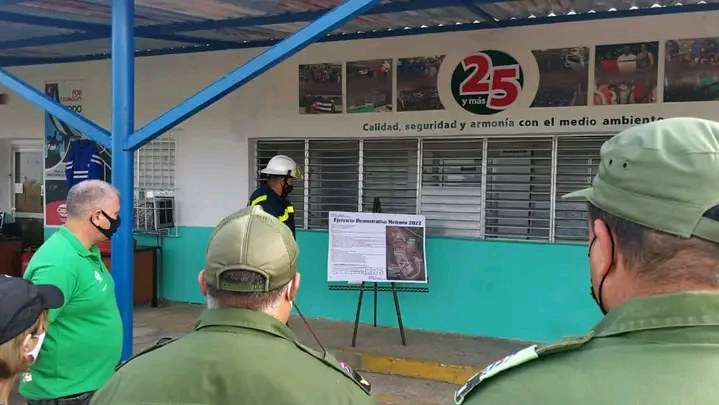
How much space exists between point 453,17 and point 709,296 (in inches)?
239

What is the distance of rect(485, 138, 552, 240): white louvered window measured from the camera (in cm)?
698

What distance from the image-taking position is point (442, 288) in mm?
7371

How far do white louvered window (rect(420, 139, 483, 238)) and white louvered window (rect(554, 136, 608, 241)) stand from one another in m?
0.85

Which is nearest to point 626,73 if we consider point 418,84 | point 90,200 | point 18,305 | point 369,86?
point 418,84

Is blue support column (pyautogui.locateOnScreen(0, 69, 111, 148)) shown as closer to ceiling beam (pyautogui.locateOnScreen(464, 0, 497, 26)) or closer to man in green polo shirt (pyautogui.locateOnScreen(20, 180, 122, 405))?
man in green polo shirt (pyautogui.locateOnScreen(20, 180, 122, 405))

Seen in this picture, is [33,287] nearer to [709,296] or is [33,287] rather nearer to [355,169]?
[709,296]

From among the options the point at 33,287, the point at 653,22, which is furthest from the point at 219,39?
the point at 33,287

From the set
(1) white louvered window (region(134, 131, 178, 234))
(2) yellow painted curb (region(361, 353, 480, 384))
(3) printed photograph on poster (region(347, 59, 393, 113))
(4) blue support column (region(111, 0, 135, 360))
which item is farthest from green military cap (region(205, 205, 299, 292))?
(1) white louvered window (region(134, 131, 178, 234))

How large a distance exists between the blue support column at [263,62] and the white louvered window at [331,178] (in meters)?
3.46

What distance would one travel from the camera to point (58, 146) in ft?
31.7

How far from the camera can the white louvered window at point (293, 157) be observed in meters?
8.16

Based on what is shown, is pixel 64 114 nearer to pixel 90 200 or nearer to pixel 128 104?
pixel 128 104

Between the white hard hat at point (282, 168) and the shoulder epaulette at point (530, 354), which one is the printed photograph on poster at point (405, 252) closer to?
the white hard hat at point (282, 168)

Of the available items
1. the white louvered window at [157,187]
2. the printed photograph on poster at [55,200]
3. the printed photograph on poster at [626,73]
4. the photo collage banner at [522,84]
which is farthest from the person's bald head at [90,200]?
the printed photograph on poster at [55,200]
